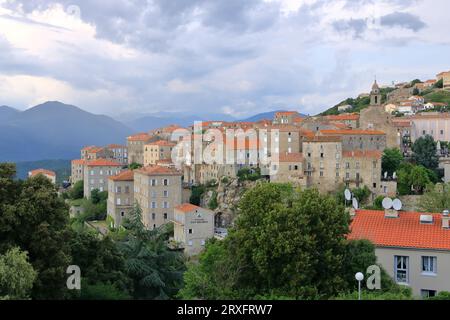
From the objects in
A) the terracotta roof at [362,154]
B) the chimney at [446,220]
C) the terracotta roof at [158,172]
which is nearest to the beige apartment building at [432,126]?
the terracotta roof at [362,154]

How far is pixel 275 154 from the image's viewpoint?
65.8 m

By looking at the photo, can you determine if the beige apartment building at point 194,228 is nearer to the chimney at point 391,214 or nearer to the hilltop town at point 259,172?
the hilltop town at point 259,172

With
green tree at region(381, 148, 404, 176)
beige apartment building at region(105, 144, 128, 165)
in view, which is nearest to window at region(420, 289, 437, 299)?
green tree at region(381, 148, 404, 176)

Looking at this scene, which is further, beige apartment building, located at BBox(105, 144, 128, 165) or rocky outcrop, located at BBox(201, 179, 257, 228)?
beige apartment building, located at BBox(105, 144, 128, 165)

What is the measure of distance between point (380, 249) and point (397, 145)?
172 ft

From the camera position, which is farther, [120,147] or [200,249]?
[120,147]

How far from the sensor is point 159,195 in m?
59.7

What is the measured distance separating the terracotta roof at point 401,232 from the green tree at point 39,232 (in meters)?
10.9

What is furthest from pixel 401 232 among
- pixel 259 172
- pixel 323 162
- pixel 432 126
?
pixel 432 126

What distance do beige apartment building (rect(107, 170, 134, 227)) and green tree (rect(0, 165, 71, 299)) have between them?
4586 centimetres

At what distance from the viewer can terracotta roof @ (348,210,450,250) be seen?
20422mm

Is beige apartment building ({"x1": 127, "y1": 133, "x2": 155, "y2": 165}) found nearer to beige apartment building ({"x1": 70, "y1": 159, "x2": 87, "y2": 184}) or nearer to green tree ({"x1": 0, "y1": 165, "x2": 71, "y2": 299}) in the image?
beige apartment building ({"x1": 70, "y1": 159, "x2": 87, "y2": 184})
